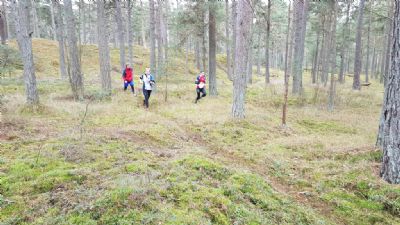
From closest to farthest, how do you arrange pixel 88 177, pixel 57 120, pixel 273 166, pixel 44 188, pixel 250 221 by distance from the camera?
1. pixel 250 221
2. pixel 44 188
3. pixel 88 177
4. pixel 273 166
5. pixel 57 120

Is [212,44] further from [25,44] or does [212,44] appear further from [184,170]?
[184,170]

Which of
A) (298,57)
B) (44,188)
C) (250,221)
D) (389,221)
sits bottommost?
(389,221)

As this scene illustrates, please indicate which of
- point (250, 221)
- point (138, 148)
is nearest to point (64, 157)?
point (138, 148)

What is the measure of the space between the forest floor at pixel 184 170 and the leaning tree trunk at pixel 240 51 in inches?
27.8

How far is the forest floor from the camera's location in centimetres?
407

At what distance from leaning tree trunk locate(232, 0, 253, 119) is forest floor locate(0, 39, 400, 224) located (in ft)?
2.31

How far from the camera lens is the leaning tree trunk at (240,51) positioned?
10.6 m

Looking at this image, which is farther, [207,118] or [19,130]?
[207,118]

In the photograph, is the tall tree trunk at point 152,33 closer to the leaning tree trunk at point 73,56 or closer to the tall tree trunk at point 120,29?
the tall tree trunk at point 120,29

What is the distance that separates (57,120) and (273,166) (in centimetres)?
744

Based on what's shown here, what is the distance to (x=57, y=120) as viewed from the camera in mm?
9758

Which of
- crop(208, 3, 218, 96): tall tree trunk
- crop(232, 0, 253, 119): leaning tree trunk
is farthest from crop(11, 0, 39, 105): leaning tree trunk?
crop(208, 3, 218, 96): tall tree trunk

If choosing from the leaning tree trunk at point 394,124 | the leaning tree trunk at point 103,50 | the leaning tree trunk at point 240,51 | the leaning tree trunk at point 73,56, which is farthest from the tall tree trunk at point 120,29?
the leaning tree trunk at point 394,124

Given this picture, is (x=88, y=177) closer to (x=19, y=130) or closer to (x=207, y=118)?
(x=19, y=130)
